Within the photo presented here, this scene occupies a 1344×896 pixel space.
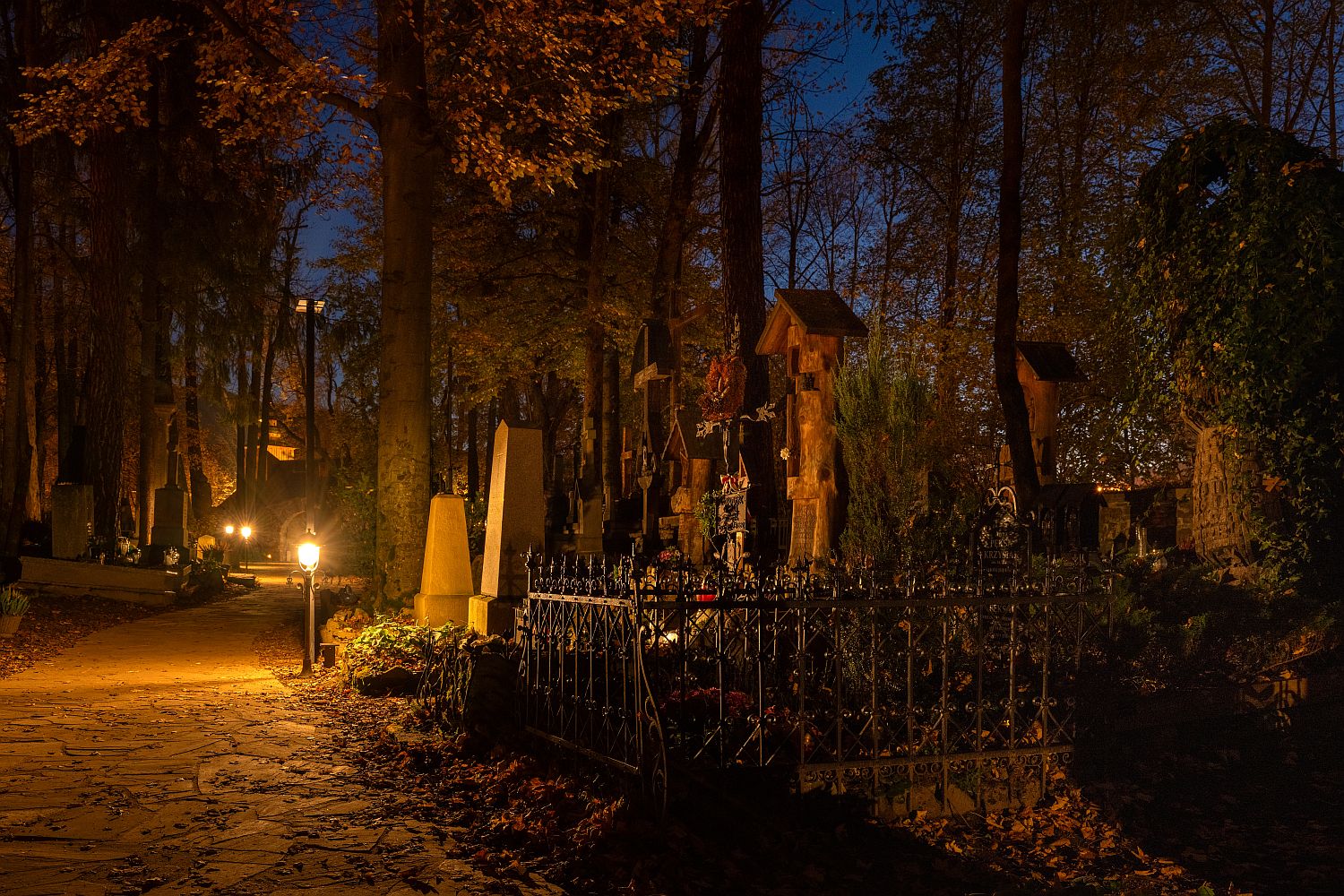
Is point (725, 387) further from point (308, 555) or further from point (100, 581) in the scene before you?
point (100, 581)

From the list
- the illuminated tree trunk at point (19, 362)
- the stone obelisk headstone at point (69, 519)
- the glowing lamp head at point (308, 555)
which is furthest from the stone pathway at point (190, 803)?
the illuminated tree trunk at point (19, 362)

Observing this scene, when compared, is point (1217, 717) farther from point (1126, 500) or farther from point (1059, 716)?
point (1126, 500)

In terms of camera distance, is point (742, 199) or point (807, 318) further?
point (742, 199)

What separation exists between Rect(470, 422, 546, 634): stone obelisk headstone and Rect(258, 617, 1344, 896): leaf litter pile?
3.56 meters

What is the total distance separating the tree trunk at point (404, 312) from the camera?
504 inches

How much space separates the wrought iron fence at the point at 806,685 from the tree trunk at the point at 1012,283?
6659 mm

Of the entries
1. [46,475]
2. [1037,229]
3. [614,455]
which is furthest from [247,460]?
[1037,229]

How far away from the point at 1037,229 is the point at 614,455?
455 inches

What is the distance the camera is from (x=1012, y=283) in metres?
16.0

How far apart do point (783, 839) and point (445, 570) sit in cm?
729

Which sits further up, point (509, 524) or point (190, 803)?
point (509, 524)

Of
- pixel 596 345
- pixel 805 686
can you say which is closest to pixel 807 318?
pixel 805 686

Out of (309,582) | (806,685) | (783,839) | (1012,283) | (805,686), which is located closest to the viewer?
(783,839)

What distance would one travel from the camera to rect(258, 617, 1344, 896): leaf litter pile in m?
5.20
